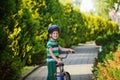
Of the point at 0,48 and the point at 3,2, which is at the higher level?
the point at 3,2

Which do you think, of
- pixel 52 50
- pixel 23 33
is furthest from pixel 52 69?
pixel 23 33

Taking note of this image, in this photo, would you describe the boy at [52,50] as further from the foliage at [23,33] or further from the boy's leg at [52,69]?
the foliage at [23,33]

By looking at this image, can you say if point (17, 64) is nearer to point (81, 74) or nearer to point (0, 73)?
point (0, 73)

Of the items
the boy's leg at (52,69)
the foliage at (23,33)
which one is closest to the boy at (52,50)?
the boy's leg at (52,69)

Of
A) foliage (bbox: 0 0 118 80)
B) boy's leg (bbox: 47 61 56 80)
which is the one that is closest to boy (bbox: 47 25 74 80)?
boy's leg (bbox: 47 61 56 80)

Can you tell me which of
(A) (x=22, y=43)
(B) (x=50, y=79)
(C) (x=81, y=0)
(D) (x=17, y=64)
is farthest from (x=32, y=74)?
(C) (x=81, y=0)

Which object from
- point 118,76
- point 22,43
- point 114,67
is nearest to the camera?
point 118,76

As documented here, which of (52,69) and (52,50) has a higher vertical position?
(52,50)

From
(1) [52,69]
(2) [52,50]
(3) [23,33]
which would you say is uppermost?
(3) [23,33]

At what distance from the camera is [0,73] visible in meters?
11.7

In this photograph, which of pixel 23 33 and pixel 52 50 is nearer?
pixel 52 50

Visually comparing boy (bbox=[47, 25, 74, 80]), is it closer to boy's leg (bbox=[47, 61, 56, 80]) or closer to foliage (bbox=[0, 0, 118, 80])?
boy's leg (bbox=[47, 61, 56, 80])

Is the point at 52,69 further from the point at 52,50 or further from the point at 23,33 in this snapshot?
the point at 23,33

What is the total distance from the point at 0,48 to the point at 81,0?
136 m
